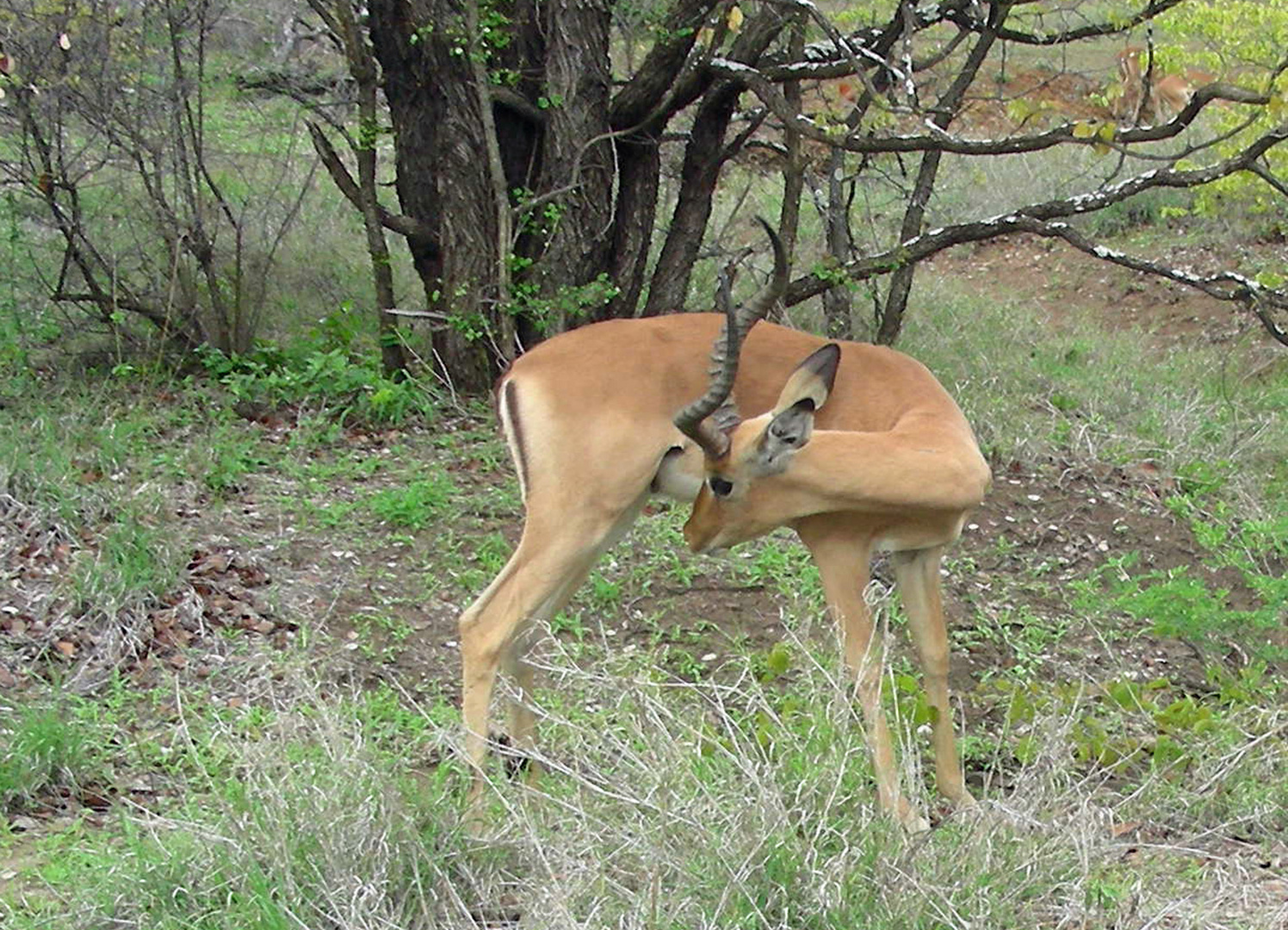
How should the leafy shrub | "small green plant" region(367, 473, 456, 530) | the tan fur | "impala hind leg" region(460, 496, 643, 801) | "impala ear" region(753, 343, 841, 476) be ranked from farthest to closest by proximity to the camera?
the leafy shrub < "small green plant" region(367, 473, 456, 530) < "impala hind leg" region(460, 496, 643, 801) < the tan fur < "impala ear" region(753, 343, 841, 476)

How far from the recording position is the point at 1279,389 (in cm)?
1169

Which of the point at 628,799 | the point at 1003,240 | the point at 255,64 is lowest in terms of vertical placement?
the point at 1003,240

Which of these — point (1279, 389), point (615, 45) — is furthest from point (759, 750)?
point (1279, 389)

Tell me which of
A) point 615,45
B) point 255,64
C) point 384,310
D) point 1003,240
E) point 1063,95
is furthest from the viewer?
point 1063,95

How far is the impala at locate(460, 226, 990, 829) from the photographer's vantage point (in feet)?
16.6

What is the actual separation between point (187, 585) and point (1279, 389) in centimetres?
810

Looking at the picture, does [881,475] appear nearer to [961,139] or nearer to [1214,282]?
[961,139]

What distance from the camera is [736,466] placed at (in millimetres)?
5125

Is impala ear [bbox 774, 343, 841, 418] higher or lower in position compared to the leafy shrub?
higher

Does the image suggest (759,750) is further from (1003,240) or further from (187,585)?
(1003,240)

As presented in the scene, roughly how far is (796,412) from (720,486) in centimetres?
38

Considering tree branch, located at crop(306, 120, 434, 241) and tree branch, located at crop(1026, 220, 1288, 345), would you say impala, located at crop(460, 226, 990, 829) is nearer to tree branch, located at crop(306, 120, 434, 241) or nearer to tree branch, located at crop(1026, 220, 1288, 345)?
tree branch, located at crop(1026, 220, 1288, 345)

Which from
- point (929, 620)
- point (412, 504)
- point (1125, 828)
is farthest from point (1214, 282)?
point (1125, 828)

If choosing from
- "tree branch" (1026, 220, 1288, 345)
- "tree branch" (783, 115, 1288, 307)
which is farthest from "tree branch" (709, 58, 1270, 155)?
"tree branch" (1026, 220, 1288, 345)
